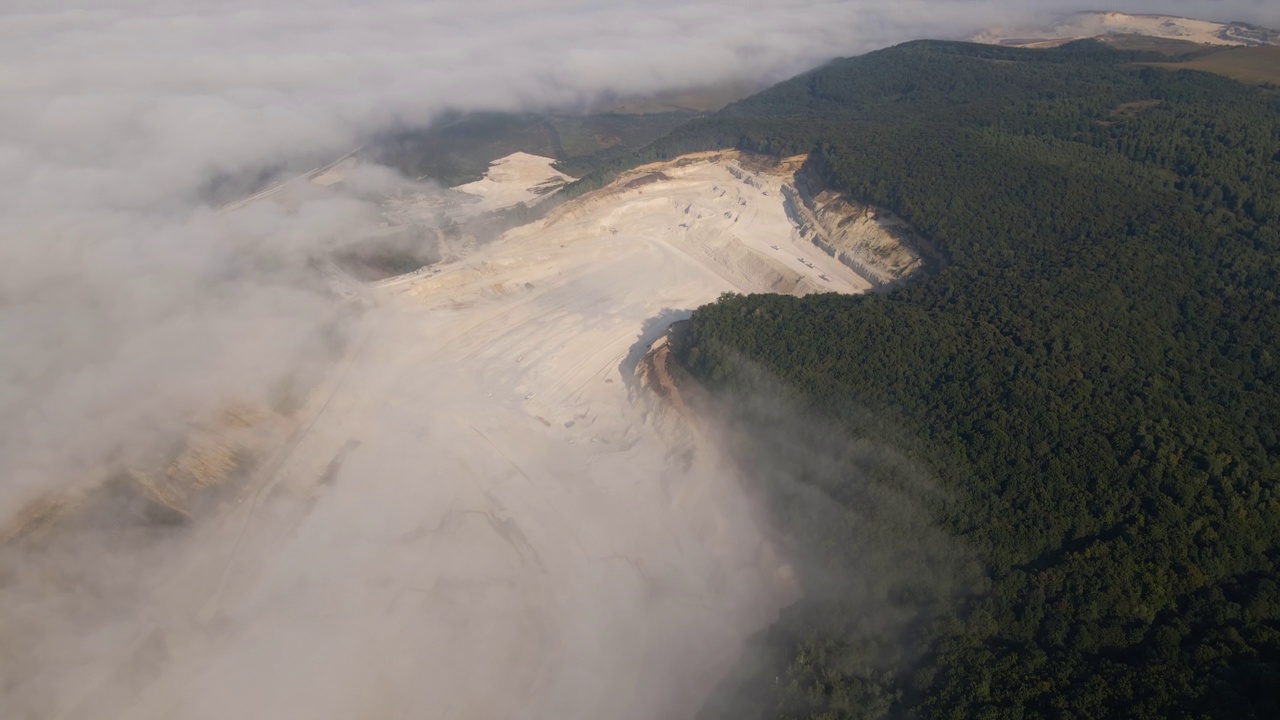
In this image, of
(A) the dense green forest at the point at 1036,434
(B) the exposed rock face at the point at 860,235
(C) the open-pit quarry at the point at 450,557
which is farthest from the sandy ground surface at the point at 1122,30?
(C) the open-pit quarry at the point at 450,557

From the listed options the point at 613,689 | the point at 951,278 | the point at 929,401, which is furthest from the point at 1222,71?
the point at 613,689

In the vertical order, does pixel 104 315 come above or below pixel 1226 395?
above

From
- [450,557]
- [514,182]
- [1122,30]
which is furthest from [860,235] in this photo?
[1122,30]

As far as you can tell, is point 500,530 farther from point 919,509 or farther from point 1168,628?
point 1168,628

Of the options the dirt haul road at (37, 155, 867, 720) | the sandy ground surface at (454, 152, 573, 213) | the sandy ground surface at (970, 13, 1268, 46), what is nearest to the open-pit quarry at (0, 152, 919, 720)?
the dirt haul road at (37, 155, 867, 720)

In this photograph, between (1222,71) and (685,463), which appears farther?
(1222,71)

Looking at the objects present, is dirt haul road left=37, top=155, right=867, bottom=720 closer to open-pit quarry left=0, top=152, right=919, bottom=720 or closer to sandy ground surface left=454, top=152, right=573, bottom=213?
open-pit quarry left=0, top=152, right=919, bottom=720

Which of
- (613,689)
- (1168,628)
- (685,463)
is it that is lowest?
(613,689)
